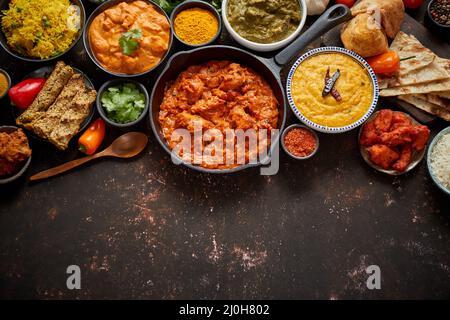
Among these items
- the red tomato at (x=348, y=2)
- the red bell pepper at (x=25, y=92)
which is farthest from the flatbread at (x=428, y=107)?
the red bell pepper at (x=25, y=92)

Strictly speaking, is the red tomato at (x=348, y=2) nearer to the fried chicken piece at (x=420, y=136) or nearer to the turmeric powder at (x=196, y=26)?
the turmeric powder at (x=196, y=26)

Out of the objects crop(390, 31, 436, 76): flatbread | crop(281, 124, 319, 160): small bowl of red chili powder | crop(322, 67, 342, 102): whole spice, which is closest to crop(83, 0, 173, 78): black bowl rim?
crop(281, 124, 319, 160): small bowl of red chili powder

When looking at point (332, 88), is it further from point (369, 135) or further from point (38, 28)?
point (38, 28)

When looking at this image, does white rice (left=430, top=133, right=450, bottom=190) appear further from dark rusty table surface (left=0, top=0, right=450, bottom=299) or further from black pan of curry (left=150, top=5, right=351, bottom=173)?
black pan of curry (left=150, top=5, right=351, bottom=173)

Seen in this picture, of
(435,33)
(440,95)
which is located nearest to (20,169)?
(440,95)

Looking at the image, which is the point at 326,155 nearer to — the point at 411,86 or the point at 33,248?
the point at 411,86
